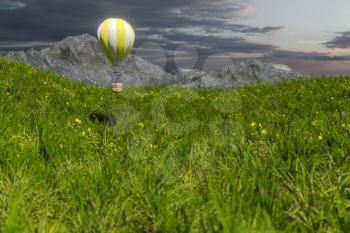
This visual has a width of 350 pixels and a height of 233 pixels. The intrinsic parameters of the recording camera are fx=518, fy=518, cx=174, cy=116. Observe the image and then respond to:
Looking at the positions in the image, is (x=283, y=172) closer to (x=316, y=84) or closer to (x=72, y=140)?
(x=72, y=140)

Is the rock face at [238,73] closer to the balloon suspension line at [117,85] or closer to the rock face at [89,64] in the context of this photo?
the rock face at [89,64]

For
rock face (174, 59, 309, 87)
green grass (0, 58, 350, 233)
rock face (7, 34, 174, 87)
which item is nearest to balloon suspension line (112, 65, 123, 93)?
green grass (0, 58, 350, 233)

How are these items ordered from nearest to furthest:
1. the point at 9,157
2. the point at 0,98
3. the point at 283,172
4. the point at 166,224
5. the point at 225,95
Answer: the point at 166,224 < the point at 283,172 < the point at 9,157 < the point at 0,98 < the point at 225,95

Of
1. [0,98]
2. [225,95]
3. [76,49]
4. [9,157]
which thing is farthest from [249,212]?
[76,49]

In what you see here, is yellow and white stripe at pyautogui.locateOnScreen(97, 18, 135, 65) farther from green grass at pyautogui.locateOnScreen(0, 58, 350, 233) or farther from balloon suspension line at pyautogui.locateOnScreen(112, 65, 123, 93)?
green grass at pyautogui.locateOnScreen(0, 58, 350, 233)

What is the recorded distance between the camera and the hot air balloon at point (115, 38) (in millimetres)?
16859

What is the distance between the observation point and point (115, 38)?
1688 cm

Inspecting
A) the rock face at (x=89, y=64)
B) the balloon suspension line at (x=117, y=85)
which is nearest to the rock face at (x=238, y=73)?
the rock face at (x=89, y=64)

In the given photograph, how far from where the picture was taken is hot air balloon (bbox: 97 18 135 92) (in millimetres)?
16859

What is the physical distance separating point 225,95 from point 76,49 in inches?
5639

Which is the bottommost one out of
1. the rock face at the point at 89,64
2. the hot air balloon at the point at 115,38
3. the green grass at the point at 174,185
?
the rock face at the point at 89,64

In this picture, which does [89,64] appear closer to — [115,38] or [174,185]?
[115,38]

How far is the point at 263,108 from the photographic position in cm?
1702

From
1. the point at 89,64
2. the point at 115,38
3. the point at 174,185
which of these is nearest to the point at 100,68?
the point at 89,64
